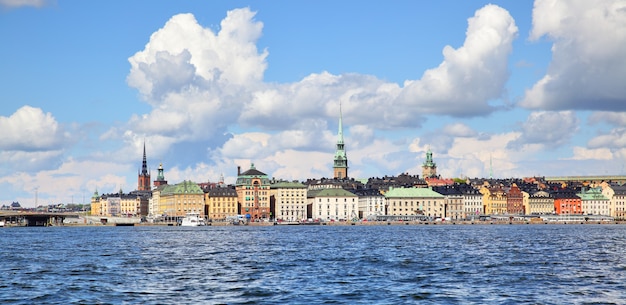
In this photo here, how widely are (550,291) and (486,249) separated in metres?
31.3

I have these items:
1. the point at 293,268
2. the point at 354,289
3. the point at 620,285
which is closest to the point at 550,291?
the point at 620,285

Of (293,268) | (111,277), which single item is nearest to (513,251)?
(293,268)

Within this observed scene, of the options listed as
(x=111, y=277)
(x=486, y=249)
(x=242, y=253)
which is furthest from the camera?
(x=486, y=249)

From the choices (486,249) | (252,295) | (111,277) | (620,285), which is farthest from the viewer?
(486,249)

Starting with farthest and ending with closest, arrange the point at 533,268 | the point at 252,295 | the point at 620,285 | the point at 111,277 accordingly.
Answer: the point at 533,268 → the point at 111,277 → the point at 620,285 → the point at 252,295

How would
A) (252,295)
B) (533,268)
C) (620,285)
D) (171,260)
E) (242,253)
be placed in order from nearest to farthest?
(252,295) < (620,285) < (533,268) < (171,260) < (242,253)

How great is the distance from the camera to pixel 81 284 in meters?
40.4

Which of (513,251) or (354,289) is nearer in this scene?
(354,289)

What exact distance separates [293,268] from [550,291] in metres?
15.4

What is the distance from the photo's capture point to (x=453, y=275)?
1740 inches

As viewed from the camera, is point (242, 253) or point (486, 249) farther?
point (486, 249)

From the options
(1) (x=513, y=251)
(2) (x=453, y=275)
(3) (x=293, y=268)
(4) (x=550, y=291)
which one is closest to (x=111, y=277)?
(3) (x=293, y=268)

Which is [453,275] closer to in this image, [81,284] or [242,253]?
[81,284]

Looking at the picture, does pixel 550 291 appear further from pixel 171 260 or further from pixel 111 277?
pixel 171 260
